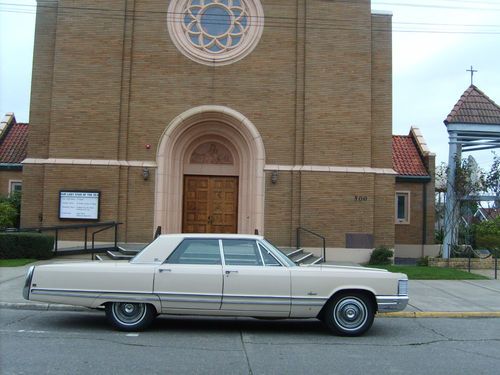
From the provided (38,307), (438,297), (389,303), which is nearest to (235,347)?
(389,303)

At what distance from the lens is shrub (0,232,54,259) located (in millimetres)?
16578

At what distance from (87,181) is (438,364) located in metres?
14.4

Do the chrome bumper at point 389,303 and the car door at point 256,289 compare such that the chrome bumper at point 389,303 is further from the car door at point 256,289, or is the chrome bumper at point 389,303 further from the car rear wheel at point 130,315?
the car rear wheel at point 130,315

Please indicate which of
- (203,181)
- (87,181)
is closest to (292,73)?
(203,181)

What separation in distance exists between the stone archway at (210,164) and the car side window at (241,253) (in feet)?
34.5

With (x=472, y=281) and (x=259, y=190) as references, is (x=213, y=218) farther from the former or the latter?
(x=472, y=281)

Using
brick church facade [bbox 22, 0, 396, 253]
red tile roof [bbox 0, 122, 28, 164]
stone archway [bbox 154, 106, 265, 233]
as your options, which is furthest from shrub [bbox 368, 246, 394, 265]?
red tile roof [bbox 0, 122, 28, 164]

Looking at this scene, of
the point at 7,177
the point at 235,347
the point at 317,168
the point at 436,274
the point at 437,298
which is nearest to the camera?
the point at 235,347

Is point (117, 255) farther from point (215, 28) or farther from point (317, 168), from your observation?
point (215, 28)

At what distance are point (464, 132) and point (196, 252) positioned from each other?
14.9 metres

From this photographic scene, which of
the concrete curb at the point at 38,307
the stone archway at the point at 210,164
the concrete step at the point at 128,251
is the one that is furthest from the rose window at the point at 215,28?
the concrete curb at the point at 38,307

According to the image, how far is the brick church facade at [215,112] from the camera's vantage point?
19.1 meters

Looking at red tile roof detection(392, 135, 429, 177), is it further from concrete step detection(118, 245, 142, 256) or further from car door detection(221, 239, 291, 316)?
car door detection(221, 239, 291, 316)

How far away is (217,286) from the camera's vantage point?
27.3ft
